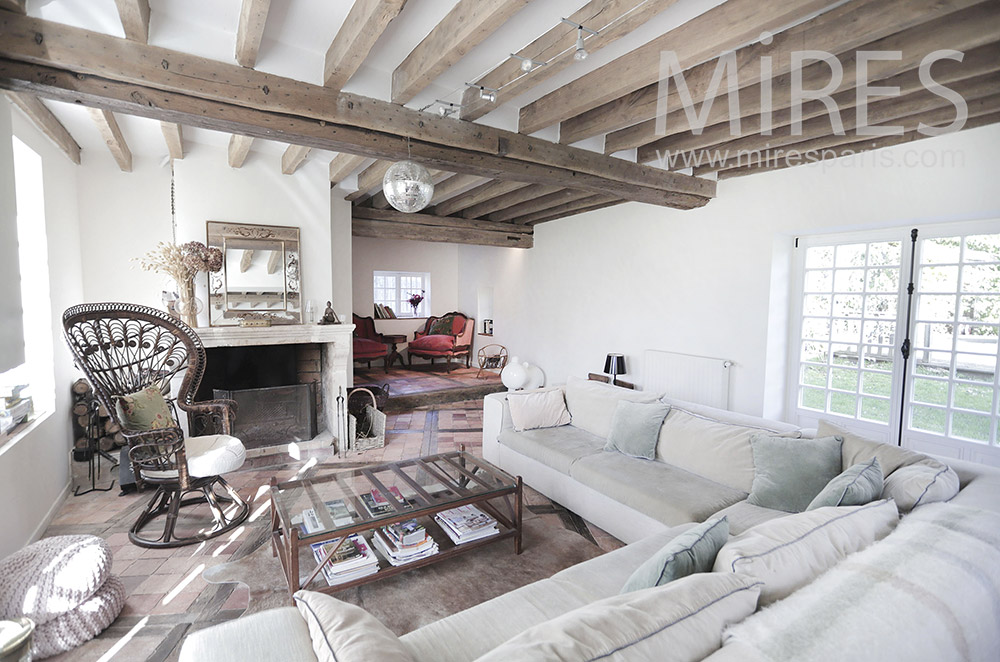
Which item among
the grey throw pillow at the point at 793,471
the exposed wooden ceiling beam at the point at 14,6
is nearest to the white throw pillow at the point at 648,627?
the grey throw pillow at the point at 793,471

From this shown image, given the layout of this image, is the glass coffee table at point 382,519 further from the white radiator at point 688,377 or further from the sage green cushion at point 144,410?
the white radiator at point 688,377

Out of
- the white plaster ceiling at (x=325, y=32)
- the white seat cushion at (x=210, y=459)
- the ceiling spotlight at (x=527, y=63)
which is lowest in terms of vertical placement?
the white seat cushion at (x=210, y=459)

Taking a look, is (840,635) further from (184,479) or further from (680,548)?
(184,479)

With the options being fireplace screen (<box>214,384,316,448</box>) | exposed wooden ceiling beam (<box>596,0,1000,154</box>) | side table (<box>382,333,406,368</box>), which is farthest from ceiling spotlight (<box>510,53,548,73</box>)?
side table (<box>382,333,406,368</box>)

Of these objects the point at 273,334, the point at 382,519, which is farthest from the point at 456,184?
the point at 382,519

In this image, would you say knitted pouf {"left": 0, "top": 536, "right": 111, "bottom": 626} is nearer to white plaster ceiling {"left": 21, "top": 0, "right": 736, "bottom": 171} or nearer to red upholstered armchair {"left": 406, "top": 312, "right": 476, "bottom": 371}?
white plaster ceiling {"left": 21, "top": 0, "right": 736, "bottom": 171}

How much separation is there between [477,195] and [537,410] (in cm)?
283

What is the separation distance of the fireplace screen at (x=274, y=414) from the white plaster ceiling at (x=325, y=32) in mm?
2463

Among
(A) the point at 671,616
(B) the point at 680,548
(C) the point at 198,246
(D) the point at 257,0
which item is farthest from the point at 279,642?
(C) the point at 198,246

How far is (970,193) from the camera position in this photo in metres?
3.10

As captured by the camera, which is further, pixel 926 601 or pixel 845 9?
pixel 845 9

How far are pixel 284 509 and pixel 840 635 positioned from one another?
223cm

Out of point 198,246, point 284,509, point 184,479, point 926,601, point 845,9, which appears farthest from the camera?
point 198,246

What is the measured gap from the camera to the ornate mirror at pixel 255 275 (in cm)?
411
